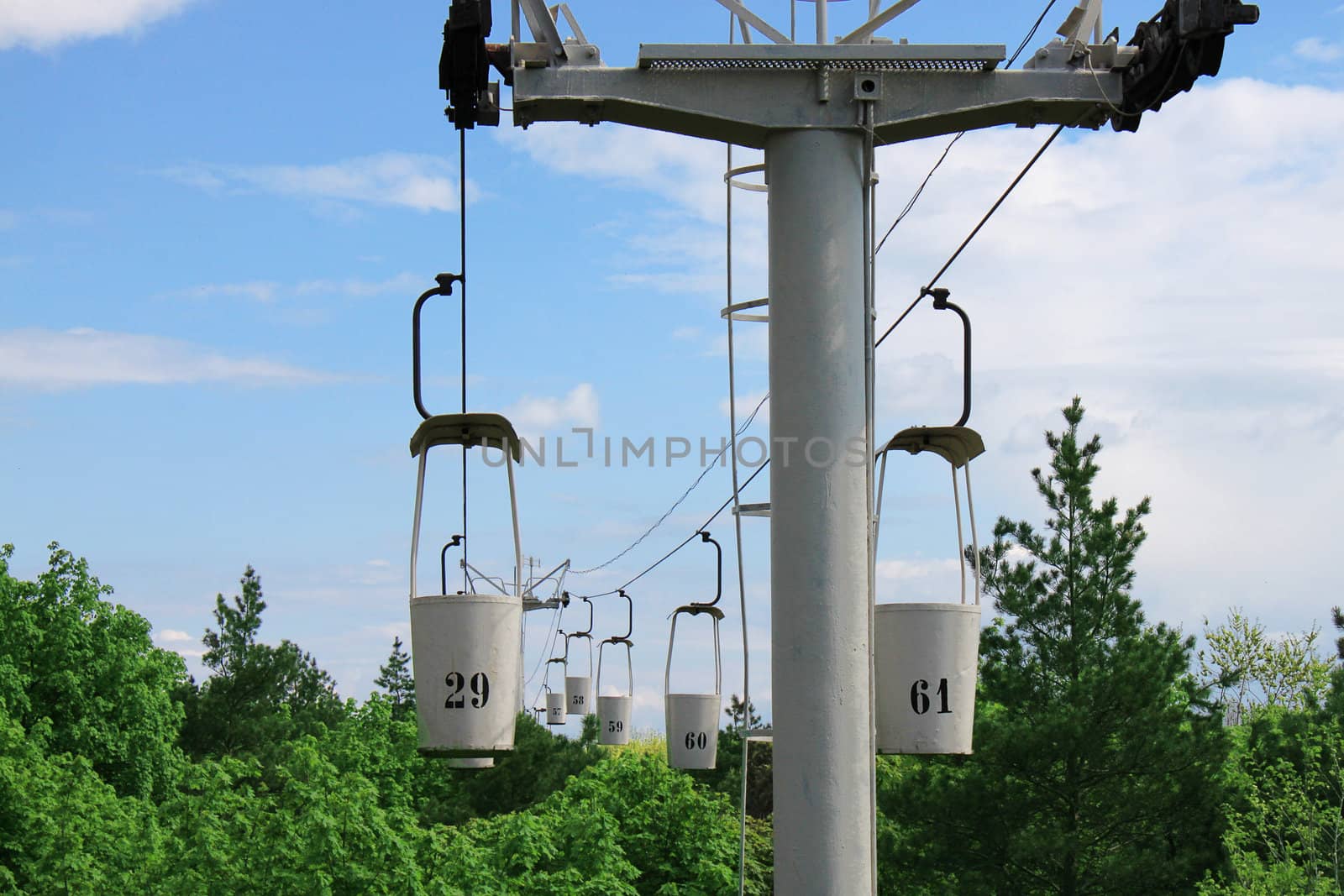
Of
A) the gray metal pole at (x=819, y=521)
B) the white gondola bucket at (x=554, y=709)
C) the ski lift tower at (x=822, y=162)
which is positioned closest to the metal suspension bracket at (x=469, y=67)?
the ski lift tower at (x=822, y=162)

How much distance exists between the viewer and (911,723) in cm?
505

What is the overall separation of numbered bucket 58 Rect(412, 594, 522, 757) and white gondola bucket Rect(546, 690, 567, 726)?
19.5 meters

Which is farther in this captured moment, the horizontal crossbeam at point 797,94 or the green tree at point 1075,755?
the green tree at point 1075,755

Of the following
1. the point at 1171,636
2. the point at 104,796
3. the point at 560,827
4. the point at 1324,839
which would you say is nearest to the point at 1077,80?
the point at 1171,636

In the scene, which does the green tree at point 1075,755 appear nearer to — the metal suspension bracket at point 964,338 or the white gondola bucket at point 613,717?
the white gondola bucket at point 613,717

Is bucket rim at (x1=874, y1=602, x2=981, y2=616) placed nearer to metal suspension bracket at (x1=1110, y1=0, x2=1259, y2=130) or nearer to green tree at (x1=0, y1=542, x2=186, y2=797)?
metal suspension bracket at (x1=1110, y1=0, x2=1259, y2=130)

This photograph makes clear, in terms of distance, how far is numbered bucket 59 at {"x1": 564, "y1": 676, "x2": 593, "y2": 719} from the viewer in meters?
23.2

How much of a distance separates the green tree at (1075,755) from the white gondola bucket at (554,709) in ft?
21.4

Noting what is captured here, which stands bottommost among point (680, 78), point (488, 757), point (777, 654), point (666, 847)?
point (666, 847)

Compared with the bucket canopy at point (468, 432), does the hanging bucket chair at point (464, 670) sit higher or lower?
lower

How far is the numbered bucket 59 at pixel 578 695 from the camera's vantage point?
2316 cm

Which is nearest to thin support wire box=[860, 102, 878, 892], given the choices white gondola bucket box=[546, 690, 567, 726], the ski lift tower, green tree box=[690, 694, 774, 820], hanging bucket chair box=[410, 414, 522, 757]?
the ski lift tower

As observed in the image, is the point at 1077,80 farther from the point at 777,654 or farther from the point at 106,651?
the point at 106,651

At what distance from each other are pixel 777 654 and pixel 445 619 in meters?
1.11
